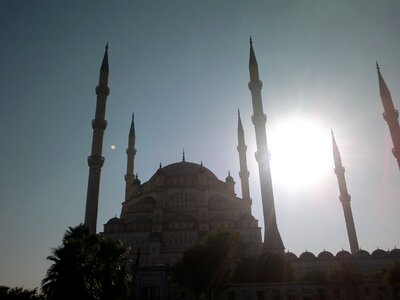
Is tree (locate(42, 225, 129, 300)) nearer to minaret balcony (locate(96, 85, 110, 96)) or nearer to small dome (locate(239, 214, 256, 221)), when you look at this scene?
minaret balcony (locate(96, 85, 110, 96))

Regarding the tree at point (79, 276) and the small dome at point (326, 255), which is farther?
the small dome at point (326, 255)

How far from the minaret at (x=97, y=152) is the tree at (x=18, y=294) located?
15.4 meters

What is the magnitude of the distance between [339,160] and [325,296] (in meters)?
24.9

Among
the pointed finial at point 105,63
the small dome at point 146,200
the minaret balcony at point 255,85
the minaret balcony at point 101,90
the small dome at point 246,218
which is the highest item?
the pointed finial at point 105,63

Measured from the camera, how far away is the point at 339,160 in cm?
5050

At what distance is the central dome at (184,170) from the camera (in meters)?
51.9

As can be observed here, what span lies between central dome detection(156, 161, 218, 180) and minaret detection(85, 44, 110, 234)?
15335 mm

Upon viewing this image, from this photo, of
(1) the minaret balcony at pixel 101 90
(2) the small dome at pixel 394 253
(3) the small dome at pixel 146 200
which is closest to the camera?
(1) the minaret balcony at pixel 101 90

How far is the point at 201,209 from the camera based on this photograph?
4709 cm

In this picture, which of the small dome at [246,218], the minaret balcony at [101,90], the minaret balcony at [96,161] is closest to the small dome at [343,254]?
the small dome at [246,218]

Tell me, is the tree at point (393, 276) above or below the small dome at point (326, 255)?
below

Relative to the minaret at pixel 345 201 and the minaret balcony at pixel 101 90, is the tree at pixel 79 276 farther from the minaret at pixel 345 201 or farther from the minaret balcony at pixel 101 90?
the minaret at pixel 345 201

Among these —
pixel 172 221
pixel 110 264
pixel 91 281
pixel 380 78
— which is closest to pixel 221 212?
pixel 172 221

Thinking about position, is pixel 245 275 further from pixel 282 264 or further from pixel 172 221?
pixel 172 221
